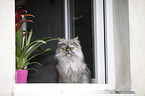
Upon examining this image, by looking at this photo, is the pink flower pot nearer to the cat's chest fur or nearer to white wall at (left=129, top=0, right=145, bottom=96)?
the cat's chest fur

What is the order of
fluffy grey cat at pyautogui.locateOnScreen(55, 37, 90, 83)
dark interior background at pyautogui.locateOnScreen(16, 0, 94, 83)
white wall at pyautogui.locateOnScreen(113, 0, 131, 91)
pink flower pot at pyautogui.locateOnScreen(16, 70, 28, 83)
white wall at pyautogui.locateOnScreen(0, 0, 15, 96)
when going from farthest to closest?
dark interior background at pyautogui.locateOnScreen(16, 0, 94, 83) < fluffy grey cat at pyautogui.locateOnScreen(55, 37, 90, 83) < pink flower pot at pyautogui.locateOnScreen(16, 70, 28, 83) < white wall at pyautogui.locateOnScreen(113, 0, 131, 91) < white wall at pyautogui.locateOnScreen(0, 0, 15, 96)

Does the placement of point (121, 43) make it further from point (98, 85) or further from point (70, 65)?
point (70, 65)

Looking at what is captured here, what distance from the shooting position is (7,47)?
0.91 m

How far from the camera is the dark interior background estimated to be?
4.94 feet

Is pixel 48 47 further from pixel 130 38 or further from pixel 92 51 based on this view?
pixel 130 38

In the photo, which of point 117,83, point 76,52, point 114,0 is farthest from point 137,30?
point 76,52

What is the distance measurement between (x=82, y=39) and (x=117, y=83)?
0.61 metres

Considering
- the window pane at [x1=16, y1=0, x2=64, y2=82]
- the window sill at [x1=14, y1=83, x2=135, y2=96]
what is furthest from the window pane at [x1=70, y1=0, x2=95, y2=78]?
the window sill at [x1=14, y1=83, x2=135, y2=96]

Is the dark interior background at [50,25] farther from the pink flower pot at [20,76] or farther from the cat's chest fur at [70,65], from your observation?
the pink flower pot at [20,76]

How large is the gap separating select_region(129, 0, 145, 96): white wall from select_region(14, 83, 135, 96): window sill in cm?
16

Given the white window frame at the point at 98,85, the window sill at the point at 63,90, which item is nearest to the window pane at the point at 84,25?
the white window frame at the point at 98,85

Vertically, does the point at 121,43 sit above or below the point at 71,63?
above

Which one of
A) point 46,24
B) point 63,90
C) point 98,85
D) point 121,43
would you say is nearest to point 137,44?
point 121,43

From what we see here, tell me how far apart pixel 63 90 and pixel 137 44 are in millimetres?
516
